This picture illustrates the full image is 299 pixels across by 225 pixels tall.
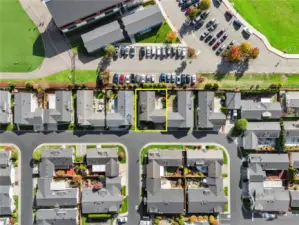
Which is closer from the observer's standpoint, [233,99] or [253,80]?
[233,99]

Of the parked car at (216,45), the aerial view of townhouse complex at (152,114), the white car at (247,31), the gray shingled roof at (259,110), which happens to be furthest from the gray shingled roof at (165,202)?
the white car at (247,31)

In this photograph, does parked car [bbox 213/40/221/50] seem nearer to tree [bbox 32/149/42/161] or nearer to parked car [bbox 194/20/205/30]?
parked car [bbox 194/20/205/30]

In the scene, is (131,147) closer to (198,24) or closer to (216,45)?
(216,45)

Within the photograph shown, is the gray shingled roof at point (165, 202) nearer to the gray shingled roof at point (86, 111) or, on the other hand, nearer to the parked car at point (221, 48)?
the gray shingled roof at point (86, 111)

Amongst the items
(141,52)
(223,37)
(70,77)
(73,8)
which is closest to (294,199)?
(223,37)

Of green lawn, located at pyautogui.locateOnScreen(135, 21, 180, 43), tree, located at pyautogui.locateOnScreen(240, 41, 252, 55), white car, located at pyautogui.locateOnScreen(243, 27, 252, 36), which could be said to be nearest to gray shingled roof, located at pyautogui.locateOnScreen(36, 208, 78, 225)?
green lawn, located at pyautogui.locateOnScreen(135, 21, 180, 43)

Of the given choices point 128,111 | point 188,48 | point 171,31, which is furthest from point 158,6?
point 128,111
